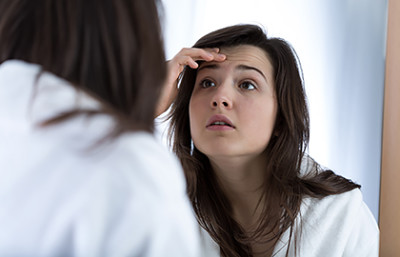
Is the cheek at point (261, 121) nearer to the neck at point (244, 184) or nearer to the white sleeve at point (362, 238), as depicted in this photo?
the neck at point (244, 184)

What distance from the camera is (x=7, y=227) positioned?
48cm

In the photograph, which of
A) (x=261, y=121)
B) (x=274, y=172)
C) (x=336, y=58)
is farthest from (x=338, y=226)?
(x=336, y=58)

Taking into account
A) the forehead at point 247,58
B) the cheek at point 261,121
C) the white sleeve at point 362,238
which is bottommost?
the white sleeve at point 362,238

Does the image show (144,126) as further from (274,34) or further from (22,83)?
(274,34)

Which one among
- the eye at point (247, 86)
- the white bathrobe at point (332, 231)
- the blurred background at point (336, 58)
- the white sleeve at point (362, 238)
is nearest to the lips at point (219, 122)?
the eye at point (247, 86)

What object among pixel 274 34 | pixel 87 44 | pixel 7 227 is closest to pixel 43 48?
Result: pixel 87 44

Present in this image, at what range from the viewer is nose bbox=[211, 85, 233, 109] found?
3.91 ft

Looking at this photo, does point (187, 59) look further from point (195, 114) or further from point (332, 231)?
point (332, 231)

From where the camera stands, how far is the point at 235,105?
1.21 metres

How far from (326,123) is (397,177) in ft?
1.06

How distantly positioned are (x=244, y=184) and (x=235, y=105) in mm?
264

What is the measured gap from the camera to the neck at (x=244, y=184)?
4.35 feet

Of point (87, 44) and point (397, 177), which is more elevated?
point (87, 44)

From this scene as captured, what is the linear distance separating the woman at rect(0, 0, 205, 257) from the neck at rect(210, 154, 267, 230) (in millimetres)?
802
